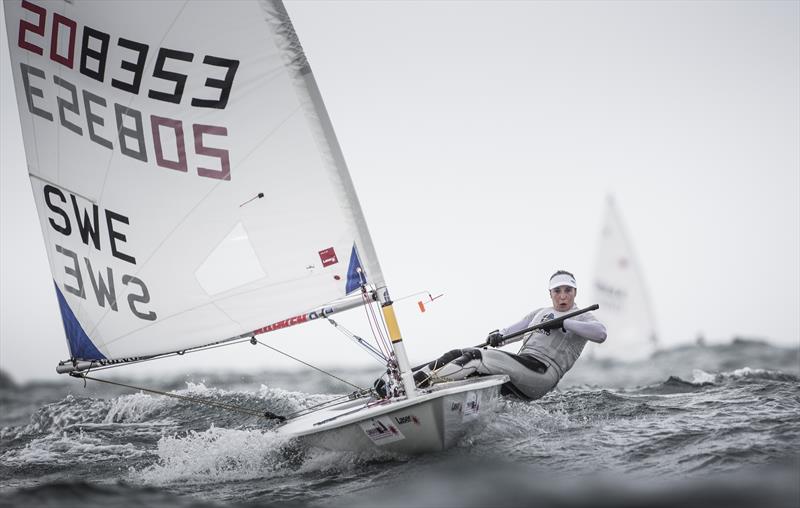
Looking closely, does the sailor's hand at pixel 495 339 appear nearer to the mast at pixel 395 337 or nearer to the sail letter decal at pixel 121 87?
the mast at pixel 395 337

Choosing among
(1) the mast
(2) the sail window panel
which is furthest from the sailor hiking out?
(2) the sail window panel

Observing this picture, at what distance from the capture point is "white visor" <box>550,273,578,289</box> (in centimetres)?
647

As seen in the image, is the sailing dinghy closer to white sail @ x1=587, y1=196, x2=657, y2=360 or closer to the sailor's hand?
the sailor's hand

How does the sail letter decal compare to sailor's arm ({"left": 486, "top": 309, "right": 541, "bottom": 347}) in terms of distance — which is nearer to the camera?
the sail letter decal

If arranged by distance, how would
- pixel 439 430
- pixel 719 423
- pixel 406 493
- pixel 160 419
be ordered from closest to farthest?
1. pixel 406 493
2. pixel 439 430
3. pixel 719 423
4. pixel 160 419

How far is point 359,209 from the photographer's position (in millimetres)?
5195

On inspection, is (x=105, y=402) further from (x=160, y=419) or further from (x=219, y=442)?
(x=219, y=442)

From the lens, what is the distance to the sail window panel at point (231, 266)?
213 inches

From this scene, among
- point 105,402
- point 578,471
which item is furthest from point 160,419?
point 578,471

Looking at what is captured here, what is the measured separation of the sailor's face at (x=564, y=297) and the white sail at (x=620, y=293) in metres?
16.3

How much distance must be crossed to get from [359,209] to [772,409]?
3.94 metres

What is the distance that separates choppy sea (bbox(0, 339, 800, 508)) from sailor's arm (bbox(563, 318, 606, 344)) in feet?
2.47

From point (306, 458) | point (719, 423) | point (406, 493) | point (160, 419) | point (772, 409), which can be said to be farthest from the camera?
point (160, 419)

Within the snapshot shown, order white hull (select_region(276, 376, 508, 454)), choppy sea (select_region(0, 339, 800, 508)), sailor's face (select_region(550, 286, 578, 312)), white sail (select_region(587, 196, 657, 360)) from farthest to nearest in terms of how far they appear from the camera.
Result: white sail (select_region(587, 196, 657, 360)), sailor's face (select_region(550, 286, 578, 312)), white hull (select_region(276, 376, 508, 454)), choppy sea (select_region(0, 339, 800, 508))
